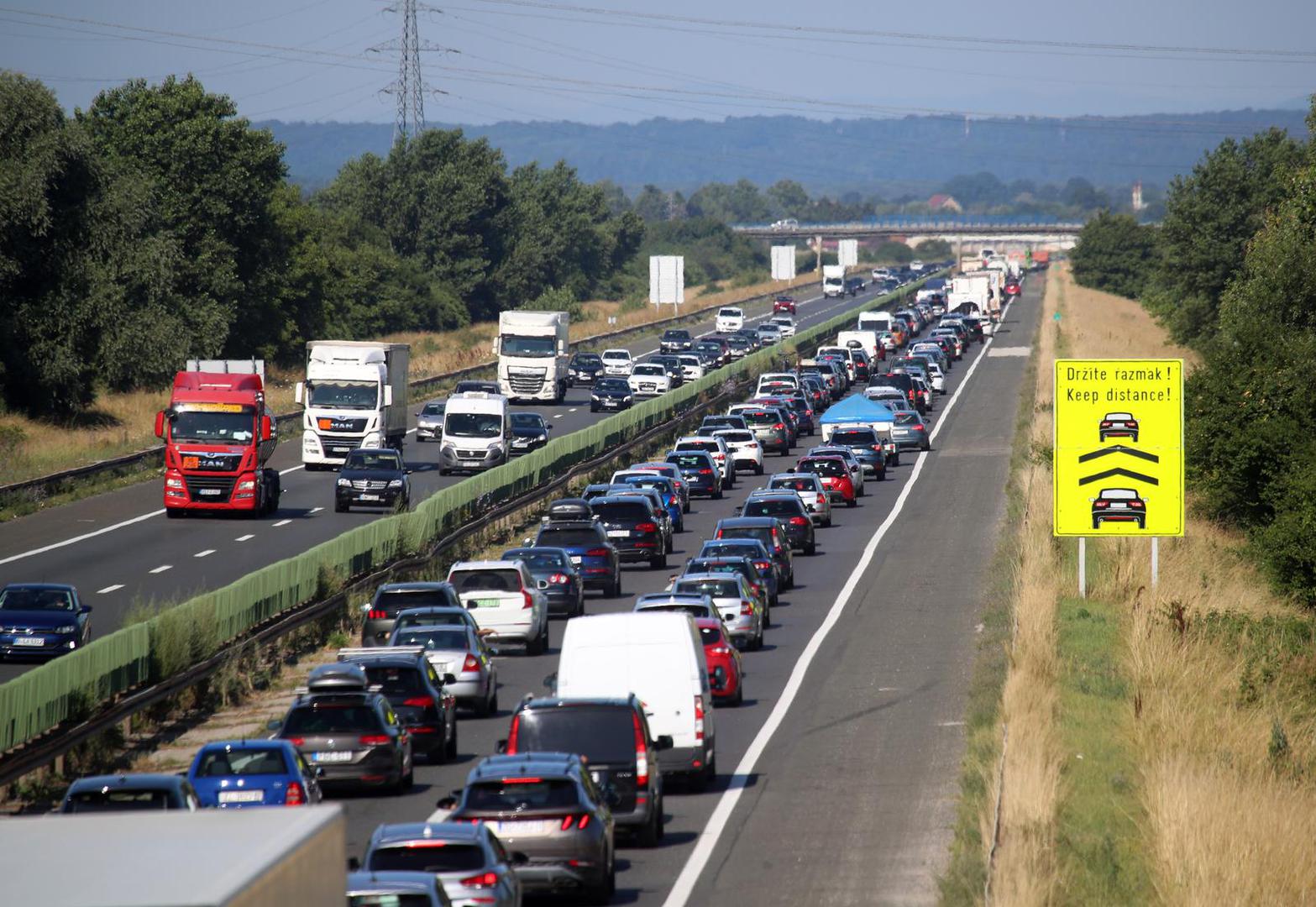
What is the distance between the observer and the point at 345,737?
2092cm

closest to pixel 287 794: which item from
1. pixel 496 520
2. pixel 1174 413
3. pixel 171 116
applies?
pixel 1174 413

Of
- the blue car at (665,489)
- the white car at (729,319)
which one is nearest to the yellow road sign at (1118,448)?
the blue car at (665,489)

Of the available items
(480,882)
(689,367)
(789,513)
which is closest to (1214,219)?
(689,367)

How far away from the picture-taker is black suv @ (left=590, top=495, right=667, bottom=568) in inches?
1630

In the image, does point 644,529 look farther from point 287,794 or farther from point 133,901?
point 133,901

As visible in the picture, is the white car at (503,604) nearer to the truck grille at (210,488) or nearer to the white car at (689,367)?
the truck grille at (210,488)

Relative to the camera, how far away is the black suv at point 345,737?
2089 cm

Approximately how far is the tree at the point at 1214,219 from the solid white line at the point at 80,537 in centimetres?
6523

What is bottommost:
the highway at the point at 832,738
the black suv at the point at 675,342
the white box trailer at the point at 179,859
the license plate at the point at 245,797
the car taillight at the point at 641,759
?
the highway at the point at 832,738

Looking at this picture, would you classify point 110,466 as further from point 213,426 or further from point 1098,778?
point 1098,778

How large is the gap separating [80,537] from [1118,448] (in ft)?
75.6

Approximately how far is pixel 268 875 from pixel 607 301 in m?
157

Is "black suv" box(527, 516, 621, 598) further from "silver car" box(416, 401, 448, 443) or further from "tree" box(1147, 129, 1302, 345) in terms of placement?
"tree" box(1147, 129, 1302, 345)

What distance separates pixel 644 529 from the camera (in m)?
41.5
